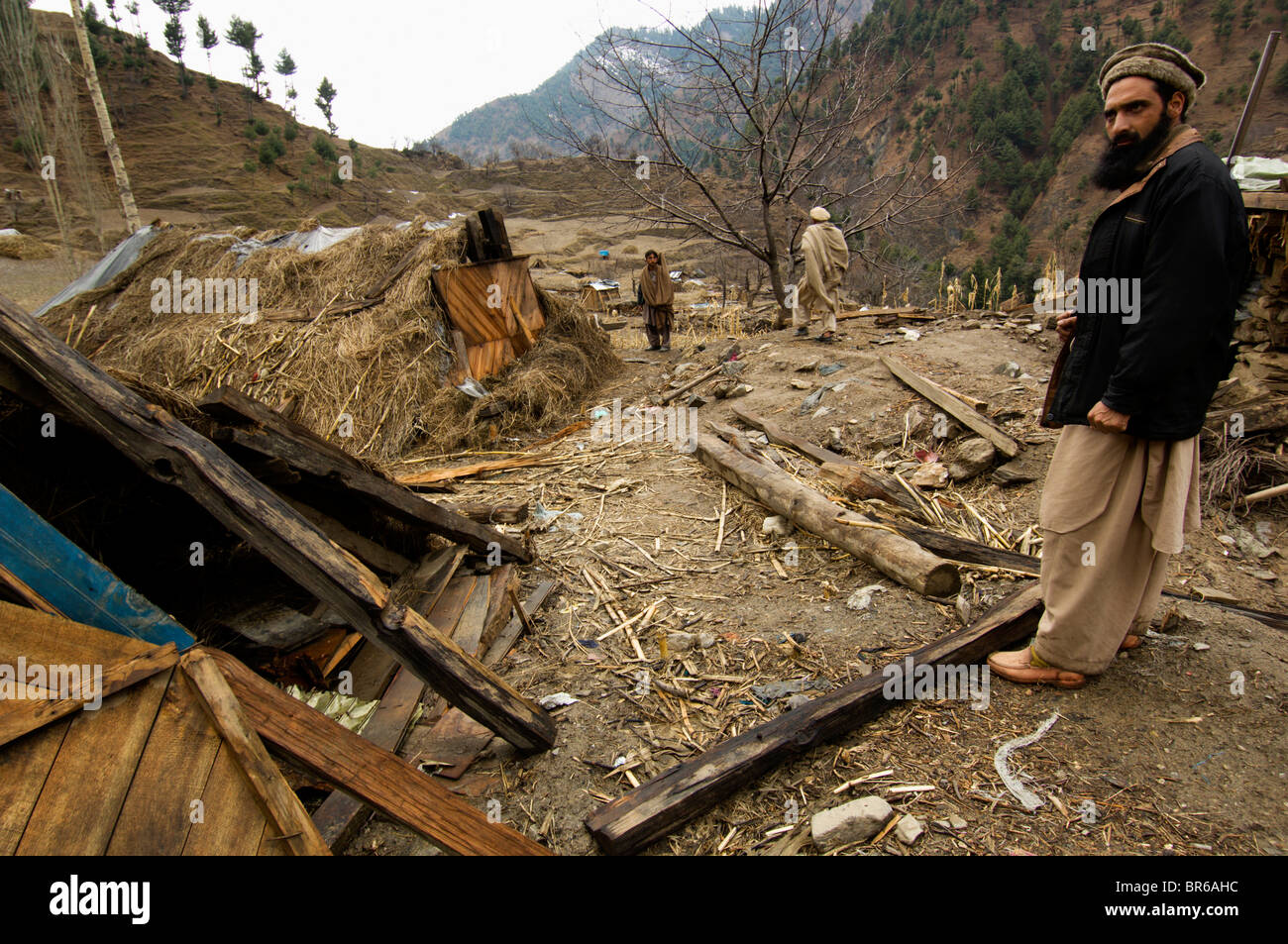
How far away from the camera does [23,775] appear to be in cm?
159

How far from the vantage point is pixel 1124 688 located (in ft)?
9.17

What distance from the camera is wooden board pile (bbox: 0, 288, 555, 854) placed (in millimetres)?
1760

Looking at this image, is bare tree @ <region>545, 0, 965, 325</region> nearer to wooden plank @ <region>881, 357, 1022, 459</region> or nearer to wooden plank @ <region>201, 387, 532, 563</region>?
wooden plank @ <region>881, 357, 1022, 459</region>

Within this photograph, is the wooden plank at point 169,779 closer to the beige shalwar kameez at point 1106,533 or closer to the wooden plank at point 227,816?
the wooden plank at point 227,816

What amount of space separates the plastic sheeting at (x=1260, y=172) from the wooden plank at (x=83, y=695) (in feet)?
23.1

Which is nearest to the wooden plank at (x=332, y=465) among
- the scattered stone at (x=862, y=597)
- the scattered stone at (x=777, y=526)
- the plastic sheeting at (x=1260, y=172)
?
the scattered stone at (x=777, y=526)

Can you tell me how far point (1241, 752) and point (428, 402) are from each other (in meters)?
8.04

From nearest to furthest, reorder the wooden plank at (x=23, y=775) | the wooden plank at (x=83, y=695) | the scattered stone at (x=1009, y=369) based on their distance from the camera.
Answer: the wooden plank at (x=23, y=775)
the wooden plank at (x=83, y=695)
the scattered stone at (x=1009, y=369)

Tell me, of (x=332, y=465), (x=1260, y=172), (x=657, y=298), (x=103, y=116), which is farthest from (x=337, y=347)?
(x=103, y=116)

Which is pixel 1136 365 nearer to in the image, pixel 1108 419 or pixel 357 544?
pixel 1108 419

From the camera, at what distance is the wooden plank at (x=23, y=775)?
150 centimetres

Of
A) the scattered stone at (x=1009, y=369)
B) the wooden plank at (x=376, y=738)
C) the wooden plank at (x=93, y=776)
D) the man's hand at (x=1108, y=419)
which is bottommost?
the wooden plank at (x=376, y=738)

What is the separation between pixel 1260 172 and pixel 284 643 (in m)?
7.59
